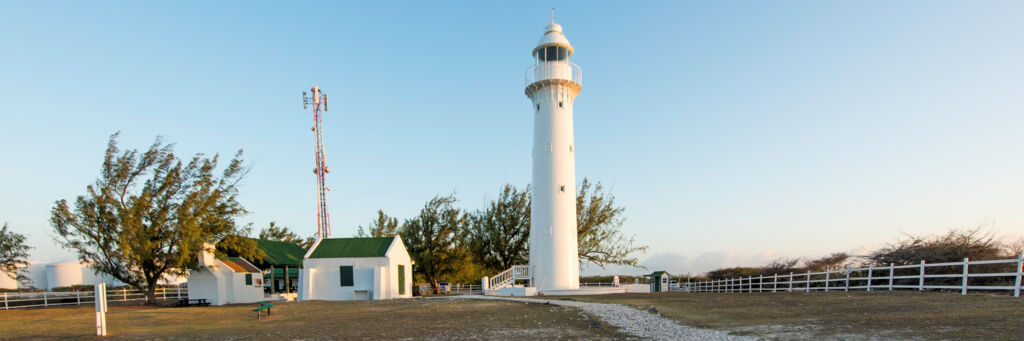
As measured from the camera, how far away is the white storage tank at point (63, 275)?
4619cm

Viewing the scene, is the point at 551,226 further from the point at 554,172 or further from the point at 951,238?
the point at 951,238

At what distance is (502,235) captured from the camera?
38219mm

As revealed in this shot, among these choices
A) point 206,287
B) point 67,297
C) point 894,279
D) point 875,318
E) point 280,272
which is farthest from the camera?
point 280,272

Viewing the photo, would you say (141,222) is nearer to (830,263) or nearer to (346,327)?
(346,327)

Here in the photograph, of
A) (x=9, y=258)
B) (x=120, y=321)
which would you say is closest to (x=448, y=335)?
(x=120, y=321)

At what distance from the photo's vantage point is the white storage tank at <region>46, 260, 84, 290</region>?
46188 mm

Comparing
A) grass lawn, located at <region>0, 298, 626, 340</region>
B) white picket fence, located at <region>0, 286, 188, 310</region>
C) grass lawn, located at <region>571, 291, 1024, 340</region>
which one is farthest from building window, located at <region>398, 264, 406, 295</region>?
grass lawn, located at <region>571, 291, 1024, 340</region>

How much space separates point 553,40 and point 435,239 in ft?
55.2

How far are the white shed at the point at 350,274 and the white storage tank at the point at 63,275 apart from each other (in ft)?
99.7

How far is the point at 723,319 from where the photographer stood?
448 inches

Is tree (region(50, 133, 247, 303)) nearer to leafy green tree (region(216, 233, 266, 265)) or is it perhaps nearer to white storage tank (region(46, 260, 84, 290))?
leafy green tree (region(216, 233, 266, 265))

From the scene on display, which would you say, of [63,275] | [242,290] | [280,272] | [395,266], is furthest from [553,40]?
[63,275]

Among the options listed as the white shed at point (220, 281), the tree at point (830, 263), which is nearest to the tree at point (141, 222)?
the white shed at point (220, 281)

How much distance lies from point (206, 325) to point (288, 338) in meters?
4.34
